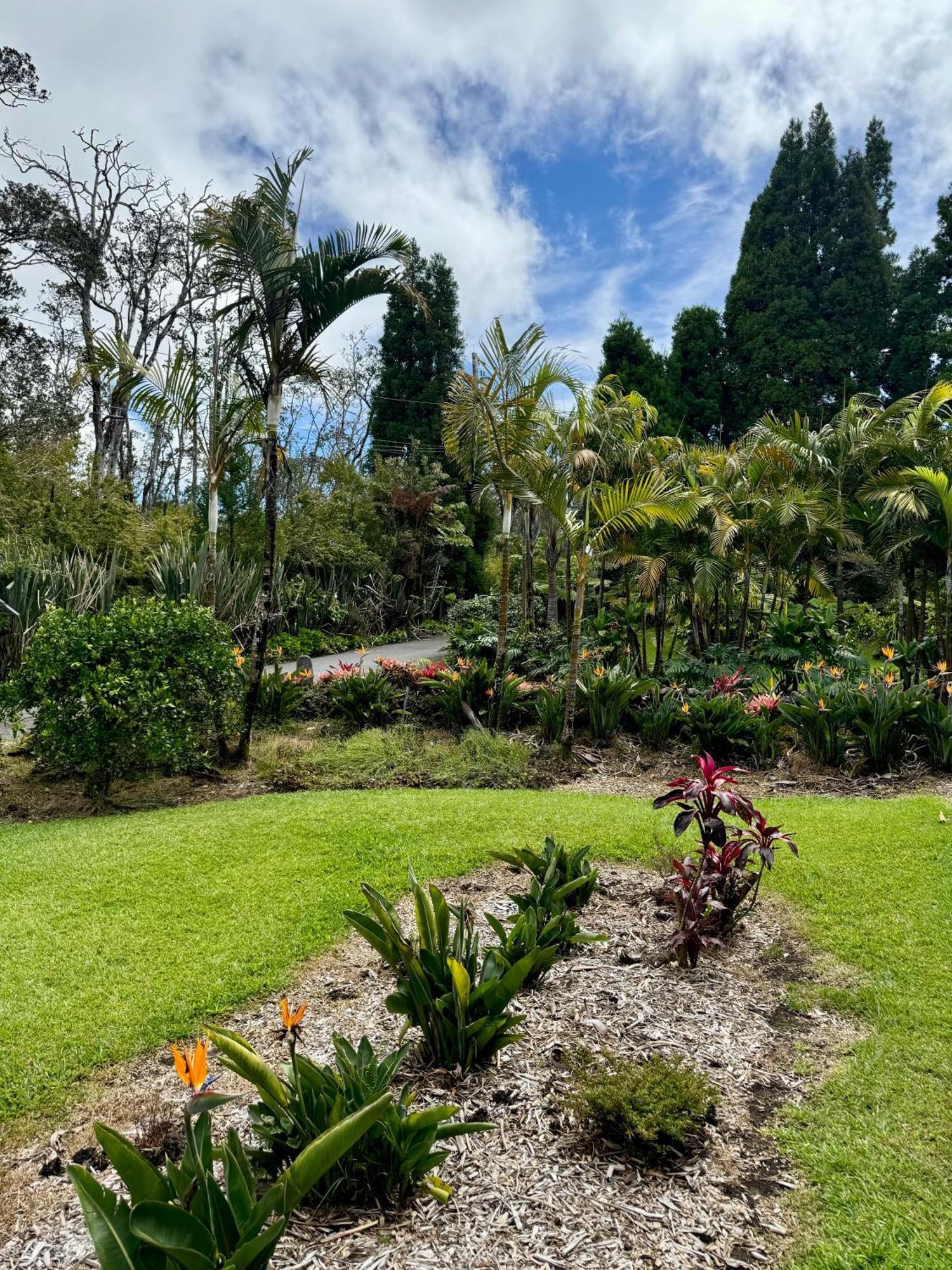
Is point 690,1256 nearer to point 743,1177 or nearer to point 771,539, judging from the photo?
point 743,1177

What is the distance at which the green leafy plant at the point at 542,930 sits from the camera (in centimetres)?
292

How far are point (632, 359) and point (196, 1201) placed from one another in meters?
25.0

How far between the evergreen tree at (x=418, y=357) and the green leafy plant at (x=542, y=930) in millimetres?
22615

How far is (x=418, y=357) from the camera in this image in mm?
25656

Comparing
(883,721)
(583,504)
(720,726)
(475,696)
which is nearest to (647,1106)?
(720,726)

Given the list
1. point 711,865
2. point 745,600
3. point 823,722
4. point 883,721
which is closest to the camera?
point 711,865

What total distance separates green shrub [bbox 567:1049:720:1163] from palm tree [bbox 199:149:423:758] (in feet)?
17.9

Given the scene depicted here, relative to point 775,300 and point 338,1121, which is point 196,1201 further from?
point 775,300

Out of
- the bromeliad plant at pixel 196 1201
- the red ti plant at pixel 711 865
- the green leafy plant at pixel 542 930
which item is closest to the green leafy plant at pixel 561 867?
the green leafy plant at pixel 542 930

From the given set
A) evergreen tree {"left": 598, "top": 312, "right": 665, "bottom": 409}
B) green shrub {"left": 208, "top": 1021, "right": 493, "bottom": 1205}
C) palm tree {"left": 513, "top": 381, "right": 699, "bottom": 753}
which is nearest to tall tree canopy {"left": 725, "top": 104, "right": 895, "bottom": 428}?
evergreen tree {"left": 598, "top": 312, "right": 665, "bottom": 409}

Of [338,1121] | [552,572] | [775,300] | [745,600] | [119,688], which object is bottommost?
[338,1121]

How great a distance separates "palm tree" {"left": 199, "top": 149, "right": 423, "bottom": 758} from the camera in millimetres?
6434

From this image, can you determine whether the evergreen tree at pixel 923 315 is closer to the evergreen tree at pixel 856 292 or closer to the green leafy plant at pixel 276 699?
the evergreen tree at pixel 856 292

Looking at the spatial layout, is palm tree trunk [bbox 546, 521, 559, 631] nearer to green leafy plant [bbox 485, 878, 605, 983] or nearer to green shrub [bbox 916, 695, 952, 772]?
green shrub [bbox 916, 695, 952, 772]
